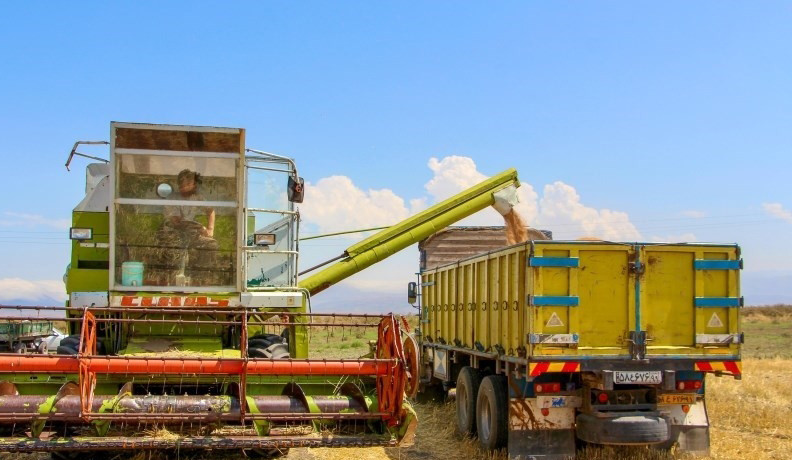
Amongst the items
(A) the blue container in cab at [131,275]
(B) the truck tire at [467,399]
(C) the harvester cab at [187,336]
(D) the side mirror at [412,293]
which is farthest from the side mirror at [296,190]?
(D) the side mirror at [412,293]

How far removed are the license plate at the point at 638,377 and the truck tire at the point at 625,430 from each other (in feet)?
1.09

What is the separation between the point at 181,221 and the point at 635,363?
15.6 feet

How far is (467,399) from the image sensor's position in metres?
9.80

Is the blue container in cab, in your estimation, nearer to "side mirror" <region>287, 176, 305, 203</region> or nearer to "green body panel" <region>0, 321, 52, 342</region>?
"side mirror" <region>287, 176, 305, 203</region>

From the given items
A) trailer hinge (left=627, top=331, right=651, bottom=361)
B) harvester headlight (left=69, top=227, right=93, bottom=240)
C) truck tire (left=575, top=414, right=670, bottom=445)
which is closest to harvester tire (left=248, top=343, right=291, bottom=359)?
harvester headlight (left=69, top=227, right=93, bottom=240)

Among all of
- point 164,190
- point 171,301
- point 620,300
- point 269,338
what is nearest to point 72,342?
point 171,301

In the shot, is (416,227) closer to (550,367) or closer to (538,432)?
(538,432)

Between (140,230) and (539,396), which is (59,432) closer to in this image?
(140,230)

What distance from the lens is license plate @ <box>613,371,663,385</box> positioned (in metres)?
7.61

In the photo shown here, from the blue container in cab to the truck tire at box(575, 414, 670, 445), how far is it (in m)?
4.62

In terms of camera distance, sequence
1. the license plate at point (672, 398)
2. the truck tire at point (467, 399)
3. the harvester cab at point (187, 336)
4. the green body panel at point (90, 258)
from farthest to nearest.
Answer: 1. the truck tire at point (467, 399)
2. the green body panel at point (90, 258)
3. the license plate at point (672, 398)
4. the harvester cab at point (187, 336)

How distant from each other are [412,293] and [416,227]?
1.23 metres

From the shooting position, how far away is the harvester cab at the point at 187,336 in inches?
258

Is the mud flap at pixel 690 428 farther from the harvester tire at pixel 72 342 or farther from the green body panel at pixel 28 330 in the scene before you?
the green body panel at pixel 28 330
